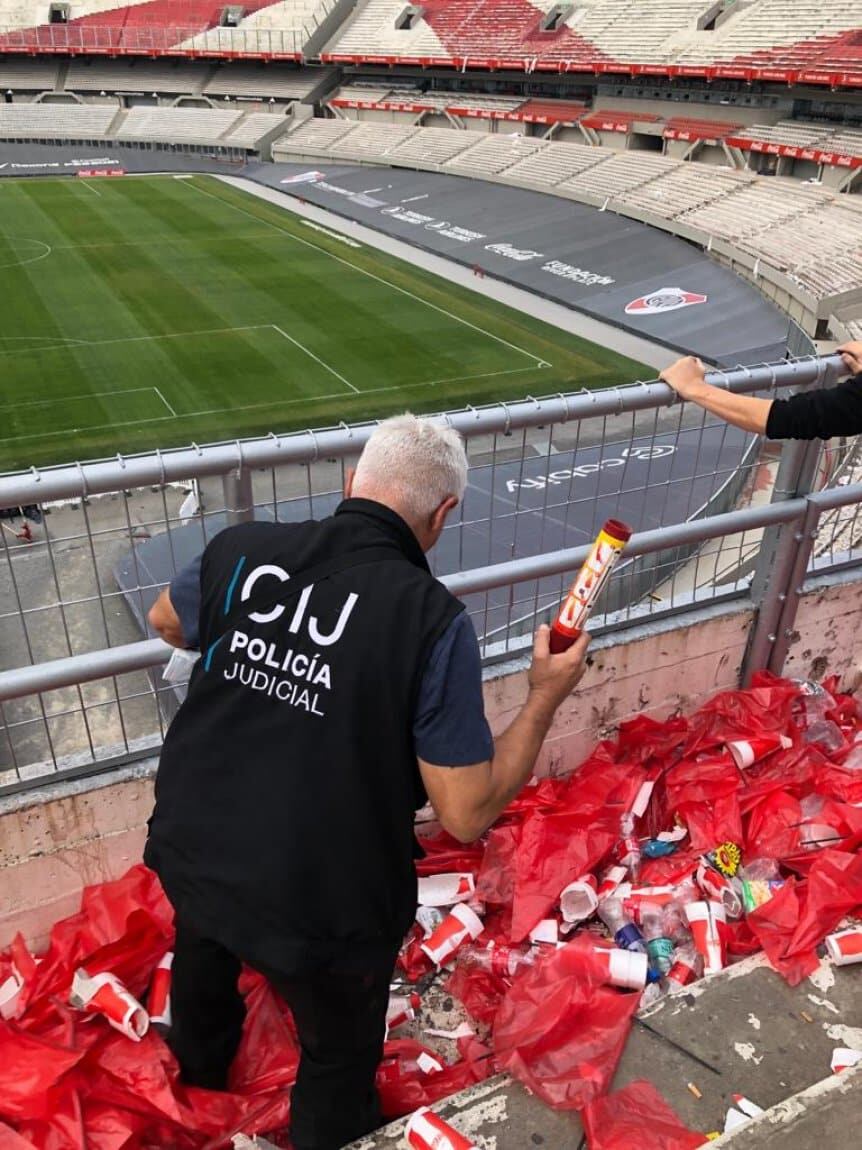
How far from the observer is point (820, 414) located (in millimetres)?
2910

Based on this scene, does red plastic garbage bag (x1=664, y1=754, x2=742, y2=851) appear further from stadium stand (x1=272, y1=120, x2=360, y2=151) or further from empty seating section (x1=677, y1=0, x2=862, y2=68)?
stadium stand (x1=272, y1=120, x2=360, y2=151)

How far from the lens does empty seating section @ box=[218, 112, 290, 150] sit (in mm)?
40562

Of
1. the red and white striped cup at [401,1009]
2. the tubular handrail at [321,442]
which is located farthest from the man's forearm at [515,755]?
the red and white striped cup at [401,1009]

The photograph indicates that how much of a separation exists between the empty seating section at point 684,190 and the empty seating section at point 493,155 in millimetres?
6793

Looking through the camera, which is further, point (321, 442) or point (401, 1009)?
point (401, 1009)

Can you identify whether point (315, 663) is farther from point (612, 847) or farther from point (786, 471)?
point (786, 471)

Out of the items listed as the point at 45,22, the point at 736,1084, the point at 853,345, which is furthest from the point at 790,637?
the point at 45,22

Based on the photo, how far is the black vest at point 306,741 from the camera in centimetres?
183

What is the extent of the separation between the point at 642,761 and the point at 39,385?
15.5m

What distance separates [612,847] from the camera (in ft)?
11.0

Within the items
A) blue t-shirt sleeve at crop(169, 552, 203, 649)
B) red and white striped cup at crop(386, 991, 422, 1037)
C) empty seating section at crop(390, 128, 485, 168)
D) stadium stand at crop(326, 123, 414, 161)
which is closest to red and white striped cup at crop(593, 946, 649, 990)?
red and white striped cup at crop(386, 991, 422, 1037)

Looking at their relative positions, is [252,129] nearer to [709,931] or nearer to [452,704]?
[709,931]

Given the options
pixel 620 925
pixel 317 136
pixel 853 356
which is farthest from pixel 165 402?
pixel 317 136

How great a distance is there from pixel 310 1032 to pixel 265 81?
49.8 meters
